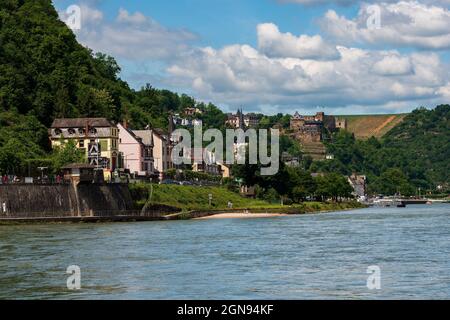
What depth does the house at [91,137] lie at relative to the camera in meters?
159

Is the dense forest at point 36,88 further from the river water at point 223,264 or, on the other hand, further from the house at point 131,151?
the river water at point 223,264

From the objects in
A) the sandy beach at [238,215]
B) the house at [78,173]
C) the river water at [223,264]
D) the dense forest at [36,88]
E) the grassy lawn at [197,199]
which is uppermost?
the dense forest at [36,88]

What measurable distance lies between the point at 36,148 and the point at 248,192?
5062 centimetres

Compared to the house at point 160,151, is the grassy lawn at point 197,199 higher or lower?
lower

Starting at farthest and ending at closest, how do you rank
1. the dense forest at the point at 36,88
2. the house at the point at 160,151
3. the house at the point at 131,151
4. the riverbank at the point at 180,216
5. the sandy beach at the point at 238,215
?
the house at the point at 160,151, the house at the point at 131,151, the dense forest at the point at 36,88, the sandy beach at the point at 238,215, the riverbank at the point at 180,216

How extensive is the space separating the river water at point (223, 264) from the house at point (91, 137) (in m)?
64.4

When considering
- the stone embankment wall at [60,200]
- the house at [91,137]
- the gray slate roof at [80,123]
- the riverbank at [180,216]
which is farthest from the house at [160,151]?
the stone embankment wall at [60,200]

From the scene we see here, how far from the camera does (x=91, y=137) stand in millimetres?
161000

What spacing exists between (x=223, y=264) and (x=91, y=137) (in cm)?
10305

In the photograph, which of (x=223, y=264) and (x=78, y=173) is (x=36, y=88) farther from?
(x=223, y=264)

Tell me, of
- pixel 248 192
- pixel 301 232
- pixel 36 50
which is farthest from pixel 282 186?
pixel 301 232

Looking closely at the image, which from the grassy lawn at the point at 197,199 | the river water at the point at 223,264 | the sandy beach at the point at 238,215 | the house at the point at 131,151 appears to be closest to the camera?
the river water at the point at 223,264

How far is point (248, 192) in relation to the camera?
18788cm
